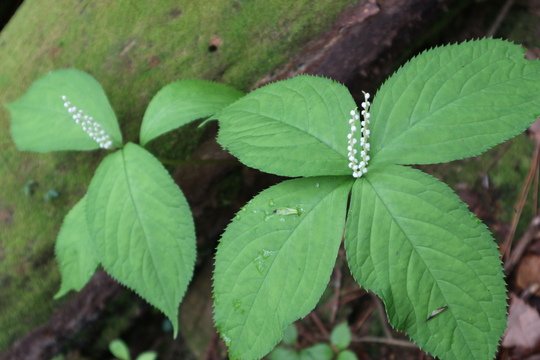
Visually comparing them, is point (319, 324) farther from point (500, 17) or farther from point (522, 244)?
point (500, 17)

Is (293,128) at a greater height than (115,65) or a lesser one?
greater

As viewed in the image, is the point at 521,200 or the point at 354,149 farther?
the point at 521,200

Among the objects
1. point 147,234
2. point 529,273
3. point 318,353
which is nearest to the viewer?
point 147,234

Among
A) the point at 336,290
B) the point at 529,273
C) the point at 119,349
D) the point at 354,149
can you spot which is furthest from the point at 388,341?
the point at 119,349

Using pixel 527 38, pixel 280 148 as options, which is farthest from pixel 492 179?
pixel 280 148

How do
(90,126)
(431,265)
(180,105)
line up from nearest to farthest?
1. (431,265)
2. (180,105)
3. (90,126)

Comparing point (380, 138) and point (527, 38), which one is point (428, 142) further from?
point (527, 38)
